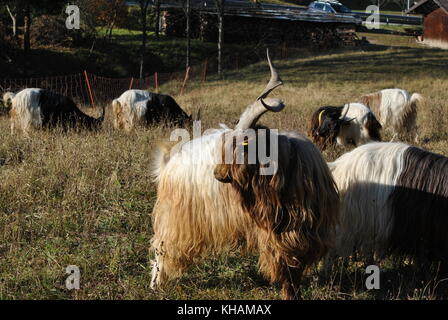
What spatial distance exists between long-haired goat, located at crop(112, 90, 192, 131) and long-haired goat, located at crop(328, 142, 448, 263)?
6.66 meters

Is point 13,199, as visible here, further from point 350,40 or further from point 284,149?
point 350,40

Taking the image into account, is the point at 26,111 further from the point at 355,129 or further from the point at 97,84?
the point at 97,84

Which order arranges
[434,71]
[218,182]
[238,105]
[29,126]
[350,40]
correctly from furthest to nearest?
[350,40]
[434,71]
[238,105]
[29,126]
[218,182]

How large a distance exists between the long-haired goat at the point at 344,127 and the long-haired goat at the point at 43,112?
4.24 m

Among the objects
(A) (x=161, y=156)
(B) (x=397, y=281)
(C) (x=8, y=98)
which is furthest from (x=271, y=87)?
(C) (x=8, y=98)

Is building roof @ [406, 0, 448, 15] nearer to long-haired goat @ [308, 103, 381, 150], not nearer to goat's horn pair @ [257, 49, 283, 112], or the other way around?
long-haired goat @ [308, 103, 381, 150]

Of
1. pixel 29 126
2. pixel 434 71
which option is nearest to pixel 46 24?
pixel 434 71

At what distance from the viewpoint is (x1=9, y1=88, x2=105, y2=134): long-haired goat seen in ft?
33.3

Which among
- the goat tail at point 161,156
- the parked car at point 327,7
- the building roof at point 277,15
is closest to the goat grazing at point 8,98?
the goat tail at point 161,156

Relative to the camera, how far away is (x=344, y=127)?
374 inches
